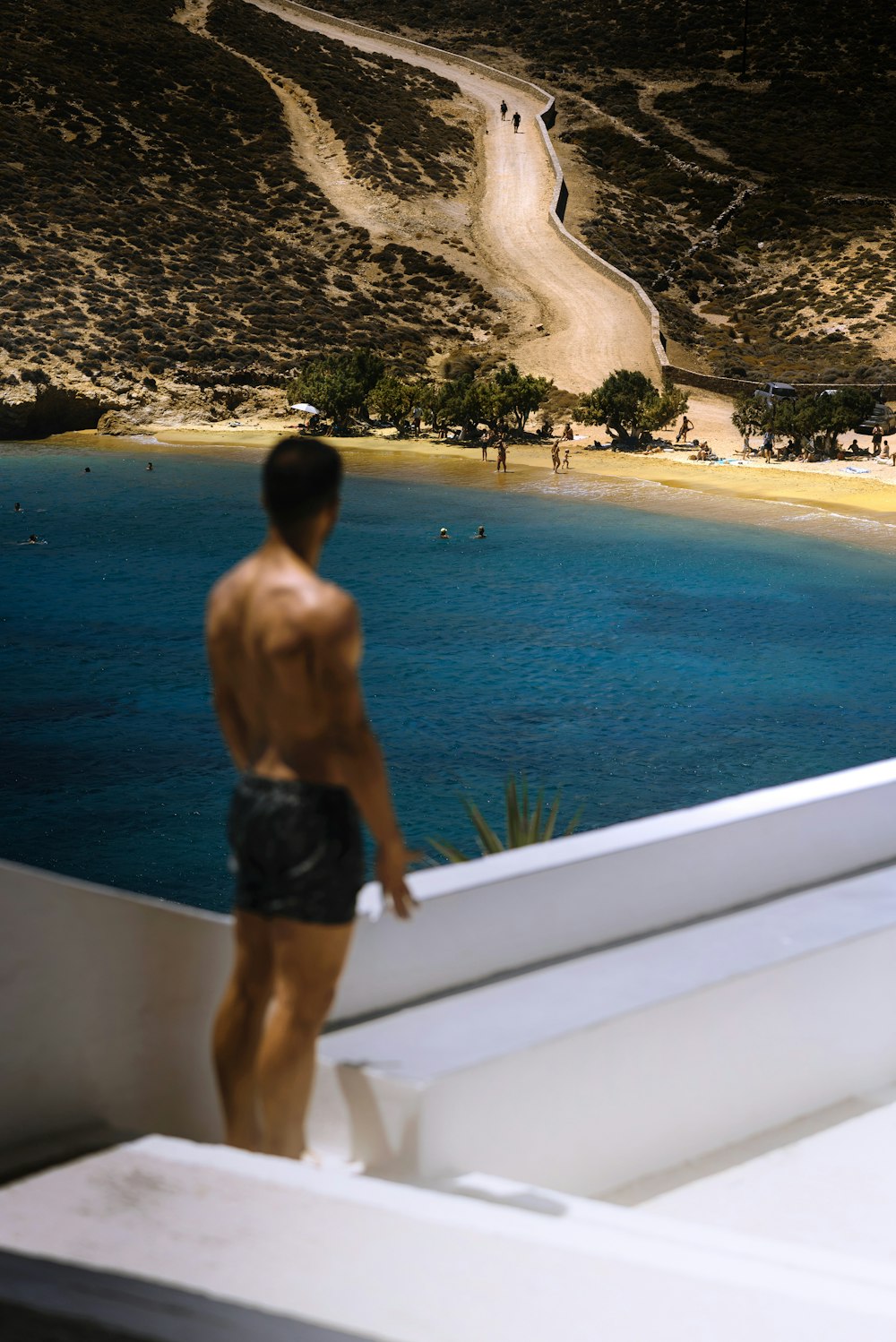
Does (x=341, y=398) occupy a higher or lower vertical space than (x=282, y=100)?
lower

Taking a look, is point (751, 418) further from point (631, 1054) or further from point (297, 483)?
point (297, 483)

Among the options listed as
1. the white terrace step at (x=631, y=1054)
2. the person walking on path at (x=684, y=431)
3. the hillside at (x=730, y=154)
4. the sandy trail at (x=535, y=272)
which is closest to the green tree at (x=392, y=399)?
the sandy trail at (x=535, y=272)

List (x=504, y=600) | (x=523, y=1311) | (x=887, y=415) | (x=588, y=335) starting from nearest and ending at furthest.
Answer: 1. (x=523, y=1311)
2. (x=504, y=600)
3. (x=887, y=415)
4. (x=588, y=335)

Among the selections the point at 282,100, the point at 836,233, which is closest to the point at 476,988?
the point at 836,233

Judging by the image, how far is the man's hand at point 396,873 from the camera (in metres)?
1.94

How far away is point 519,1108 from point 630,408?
27929mm

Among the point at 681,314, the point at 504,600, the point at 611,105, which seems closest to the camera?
the point at 504,600

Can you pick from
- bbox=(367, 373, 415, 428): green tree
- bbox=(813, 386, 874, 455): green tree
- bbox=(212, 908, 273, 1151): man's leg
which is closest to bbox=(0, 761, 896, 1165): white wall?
bbox=(212, 908, 273, 1151): man's leg

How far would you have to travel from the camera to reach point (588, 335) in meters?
37.3

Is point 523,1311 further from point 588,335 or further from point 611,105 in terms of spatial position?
point 611,105

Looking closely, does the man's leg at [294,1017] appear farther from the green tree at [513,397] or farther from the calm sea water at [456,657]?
the green tree at [513,397]

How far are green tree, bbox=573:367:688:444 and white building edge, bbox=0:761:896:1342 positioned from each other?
2682 centimetres

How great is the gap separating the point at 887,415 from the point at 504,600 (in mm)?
12924

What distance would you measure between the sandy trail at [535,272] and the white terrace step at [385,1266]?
3332 centimetres
